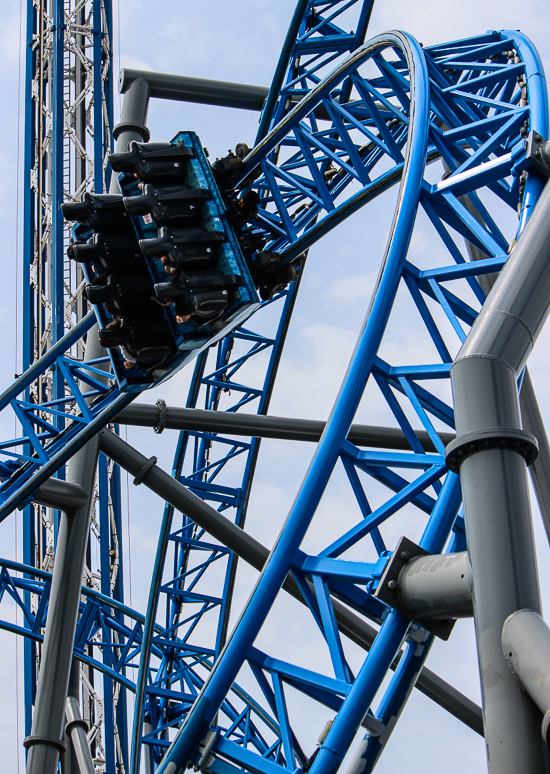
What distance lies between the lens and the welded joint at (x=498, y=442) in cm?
432

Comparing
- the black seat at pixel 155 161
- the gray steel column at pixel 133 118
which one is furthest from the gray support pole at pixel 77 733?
the black seat at pixel 155 161

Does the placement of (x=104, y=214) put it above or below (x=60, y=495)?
above

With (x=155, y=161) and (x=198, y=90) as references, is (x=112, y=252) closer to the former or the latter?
(x=155, y=161)

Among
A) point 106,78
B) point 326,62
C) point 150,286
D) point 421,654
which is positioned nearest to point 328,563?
point 421,654

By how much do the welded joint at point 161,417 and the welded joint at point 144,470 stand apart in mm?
363

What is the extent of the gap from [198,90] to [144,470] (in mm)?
4698

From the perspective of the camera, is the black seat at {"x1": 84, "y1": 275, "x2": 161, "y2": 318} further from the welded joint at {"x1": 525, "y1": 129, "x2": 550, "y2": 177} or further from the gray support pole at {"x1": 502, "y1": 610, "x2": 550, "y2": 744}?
the gray support pole at {"x1": 502, "y1": 610, "x2": 550, "y2": 744}

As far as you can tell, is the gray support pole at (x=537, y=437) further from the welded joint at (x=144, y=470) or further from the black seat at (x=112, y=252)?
the welded joint at (x=144, y=470)

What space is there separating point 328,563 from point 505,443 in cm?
150

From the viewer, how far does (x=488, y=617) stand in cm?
404

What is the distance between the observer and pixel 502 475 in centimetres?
426

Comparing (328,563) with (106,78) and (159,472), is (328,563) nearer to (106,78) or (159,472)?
(159,472)

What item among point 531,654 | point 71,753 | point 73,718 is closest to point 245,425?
point 73,718

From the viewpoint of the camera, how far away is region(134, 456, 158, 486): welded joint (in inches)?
417
